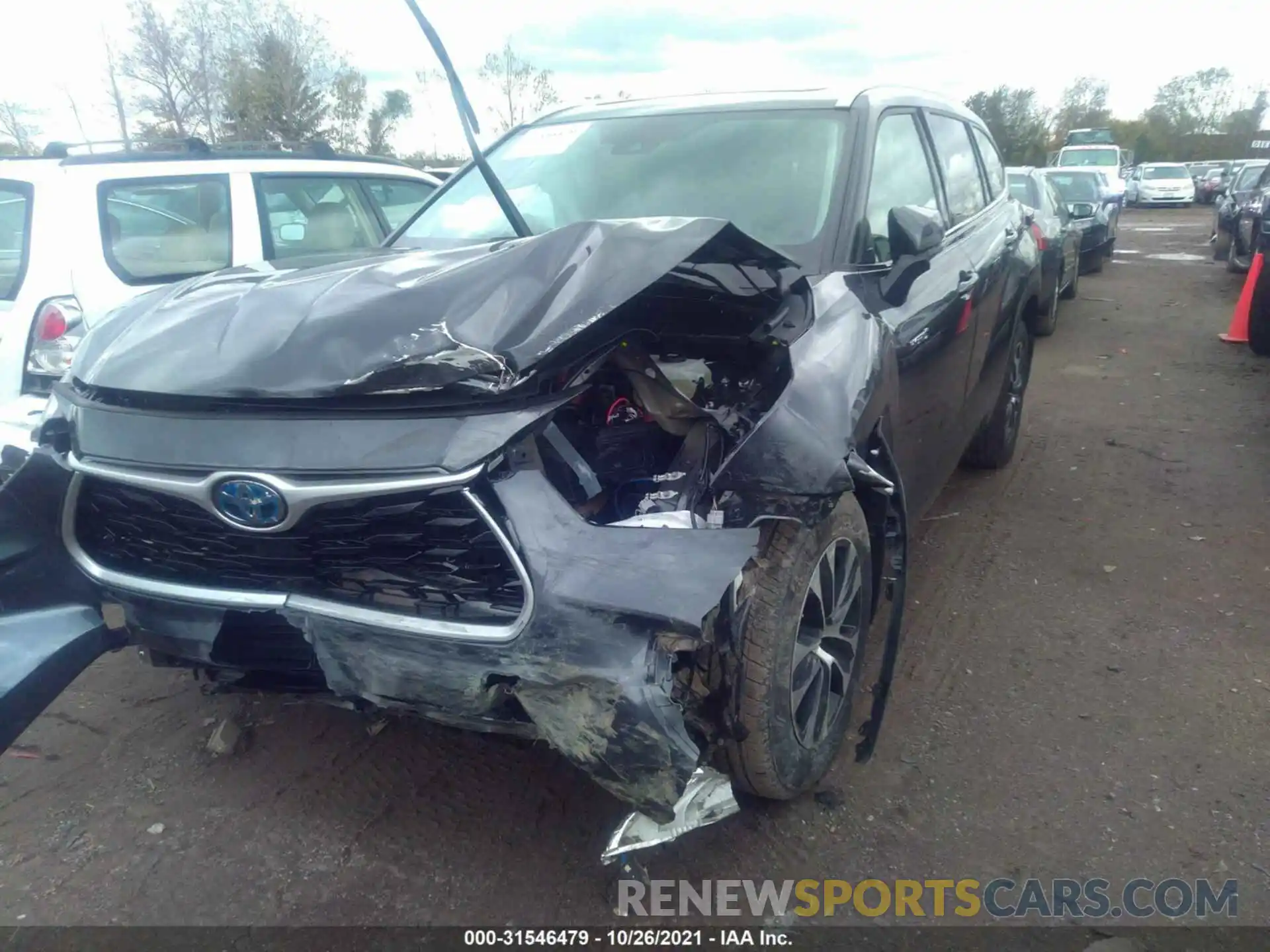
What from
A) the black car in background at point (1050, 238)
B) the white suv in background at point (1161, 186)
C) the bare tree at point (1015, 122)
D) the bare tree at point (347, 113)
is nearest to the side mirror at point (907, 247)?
the black car in background at point (1050, 238)

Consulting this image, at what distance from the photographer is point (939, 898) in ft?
7.54

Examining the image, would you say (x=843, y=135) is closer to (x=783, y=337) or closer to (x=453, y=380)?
(x=783, y=337)

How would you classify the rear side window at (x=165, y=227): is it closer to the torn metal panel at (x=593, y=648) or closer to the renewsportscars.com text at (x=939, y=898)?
the torn metal panel at (x=593, y=648)

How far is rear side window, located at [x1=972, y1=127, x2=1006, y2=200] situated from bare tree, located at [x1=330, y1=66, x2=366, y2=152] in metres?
15.6

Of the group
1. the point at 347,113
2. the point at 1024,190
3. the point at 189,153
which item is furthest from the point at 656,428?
the point at 347,113

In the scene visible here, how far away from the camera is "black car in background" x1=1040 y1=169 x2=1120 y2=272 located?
1286 cm

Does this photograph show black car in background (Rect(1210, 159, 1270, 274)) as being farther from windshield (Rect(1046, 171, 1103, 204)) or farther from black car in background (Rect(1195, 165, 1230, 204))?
black car in background (Rect(1195, 165, 1230, 204))

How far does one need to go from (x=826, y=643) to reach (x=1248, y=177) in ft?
54.6

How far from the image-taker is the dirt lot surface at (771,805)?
236cm

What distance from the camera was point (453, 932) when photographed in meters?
2.22

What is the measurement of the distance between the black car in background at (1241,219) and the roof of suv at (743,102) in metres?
7.34

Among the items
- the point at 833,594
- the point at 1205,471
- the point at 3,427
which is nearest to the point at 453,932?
the point at 833,594

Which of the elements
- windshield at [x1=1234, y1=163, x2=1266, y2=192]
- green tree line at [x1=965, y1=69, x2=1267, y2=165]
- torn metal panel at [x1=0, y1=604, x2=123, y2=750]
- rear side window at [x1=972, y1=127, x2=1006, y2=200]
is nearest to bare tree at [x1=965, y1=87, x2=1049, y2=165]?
green tree line at [x1=965, y1=69, x2=1267, y2=165]

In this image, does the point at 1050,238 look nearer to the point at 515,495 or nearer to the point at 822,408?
the point at 822,408
